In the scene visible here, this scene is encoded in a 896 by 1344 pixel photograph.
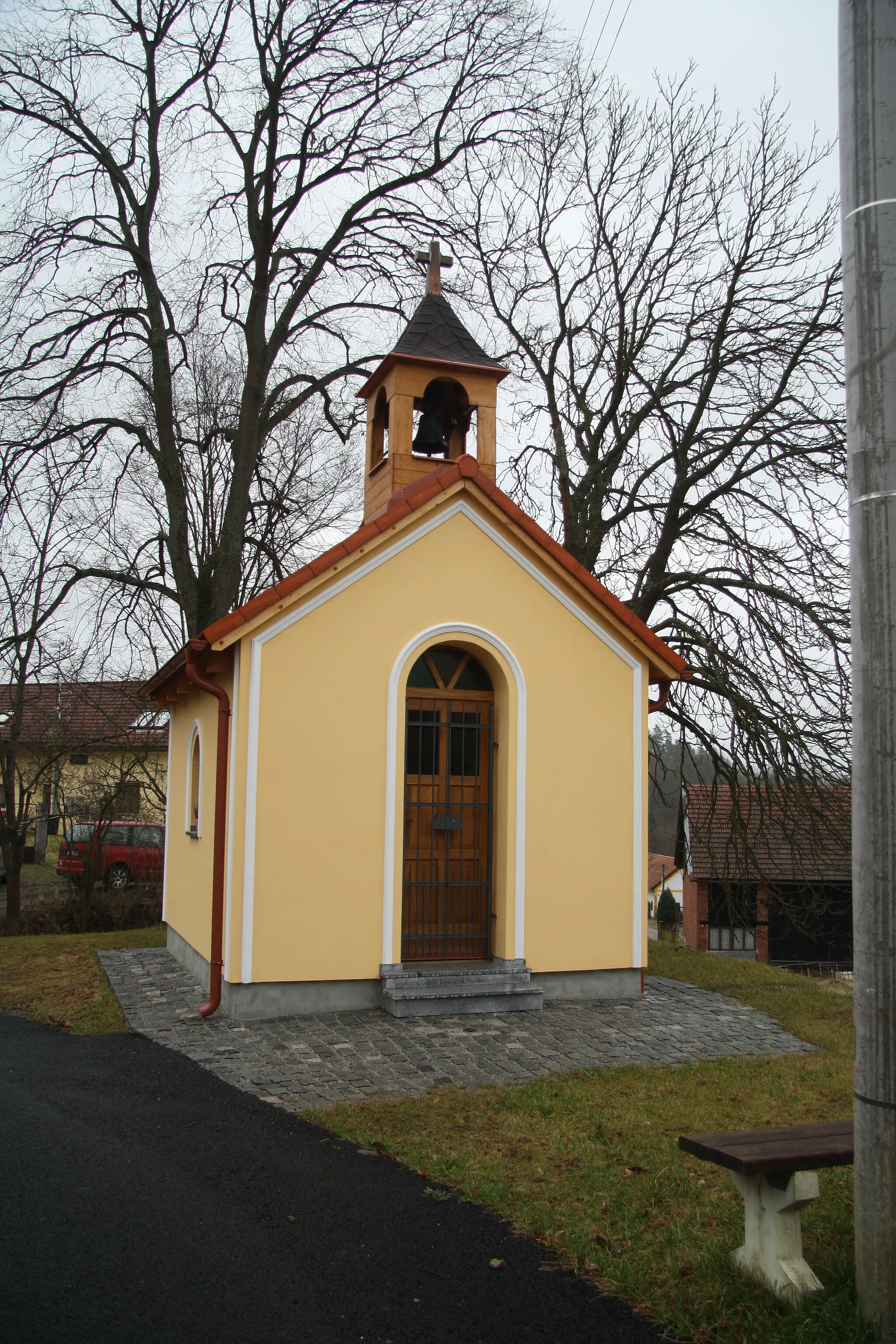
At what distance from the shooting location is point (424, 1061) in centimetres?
761

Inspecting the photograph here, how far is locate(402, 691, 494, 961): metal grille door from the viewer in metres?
9.83

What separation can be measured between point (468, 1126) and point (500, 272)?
13.5 metres

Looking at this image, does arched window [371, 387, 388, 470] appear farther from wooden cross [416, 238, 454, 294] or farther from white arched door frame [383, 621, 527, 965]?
white arched door frame [383, 621, 527, 965]

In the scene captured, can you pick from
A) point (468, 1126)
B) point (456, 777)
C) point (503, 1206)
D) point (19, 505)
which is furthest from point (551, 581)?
point (19, 505)

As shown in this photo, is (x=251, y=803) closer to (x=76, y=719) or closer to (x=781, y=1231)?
(x=781, y=1231)

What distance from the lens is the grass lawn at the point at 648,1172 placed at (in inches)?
152

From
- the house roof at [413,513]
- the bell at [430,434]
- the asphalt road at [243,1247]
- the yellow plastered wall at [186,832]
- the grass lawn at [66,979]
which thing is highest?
the bell at [430,434]

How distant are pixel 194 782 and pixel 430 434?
4.58 m

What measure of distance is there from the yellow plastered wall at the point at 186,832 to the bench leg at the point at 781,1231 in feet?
21.2

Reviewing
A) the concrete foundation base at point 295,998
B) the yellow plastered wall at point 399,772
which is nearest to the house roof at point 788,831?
the yellow plastered wall at point 399,772

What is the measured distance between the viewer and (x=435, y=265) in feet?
38.9

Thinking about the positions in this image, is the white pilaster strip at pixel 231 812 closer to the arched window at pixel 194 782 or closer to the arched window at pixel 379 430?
the arched window at pixel 194 782

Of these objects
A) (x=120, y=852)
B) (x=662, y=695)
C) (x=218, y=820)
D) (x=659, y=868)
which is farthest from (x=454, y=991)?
(x=659, y=868)

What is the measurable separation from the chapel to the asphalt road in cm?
278
